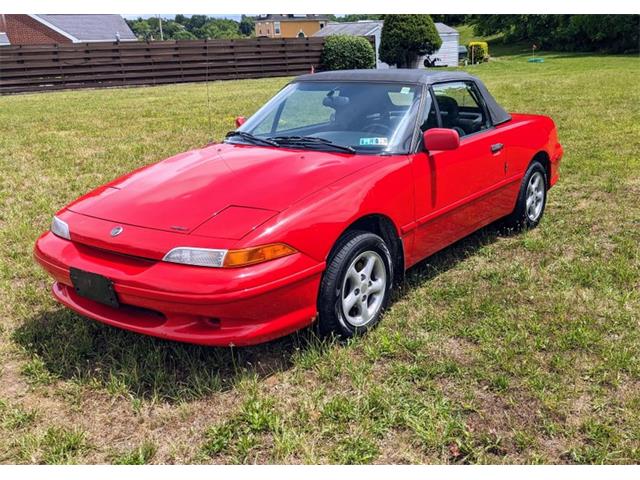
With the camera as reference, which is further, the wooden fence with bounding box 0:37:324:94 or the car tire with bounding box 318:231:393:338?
the wooden fence with bounding box 0:37:324:94

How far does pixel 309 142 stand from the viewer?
3.94 meters

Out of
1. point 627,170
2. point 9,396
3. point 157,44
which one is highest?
point 157,44

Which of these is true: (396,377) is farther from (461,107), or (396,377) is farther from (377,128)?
(461,107)

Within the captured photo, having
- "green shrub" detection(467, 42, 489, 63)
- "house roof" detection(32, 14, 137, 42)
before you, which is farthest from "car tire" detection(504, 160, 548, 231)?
"house roof" detection(32, 14, 137, 42)

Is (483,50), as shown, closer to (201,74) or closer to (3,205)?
(201,74)

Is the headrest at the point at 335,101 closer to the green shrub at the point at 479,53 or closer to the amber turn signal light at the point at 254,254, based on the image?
the amber turn signal light at the point at 254,254

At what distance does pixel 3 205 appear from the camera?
6.31 metres

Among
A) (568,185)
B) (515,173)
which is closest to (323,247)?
(515,173)

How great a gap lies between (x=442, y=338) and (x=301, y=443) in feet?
3.96

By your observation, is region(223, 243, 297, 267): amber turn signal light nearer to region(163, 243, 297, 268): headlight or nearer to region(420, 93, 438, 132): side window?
region(163, 243, 297, 268): headlight

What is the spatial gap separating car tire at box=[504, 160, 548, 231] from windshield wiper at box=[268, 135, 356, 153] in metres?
1.92

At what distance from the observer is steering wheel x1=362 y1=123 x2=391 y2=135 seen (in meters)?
3.90

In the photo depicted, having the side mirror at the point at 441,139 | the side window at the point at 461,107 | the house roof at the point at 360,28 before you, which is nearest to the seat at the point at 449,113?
the side window at the point at 461,107

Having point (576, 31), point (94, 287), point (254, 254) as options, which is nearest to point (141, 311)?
A: point (94, 287)
